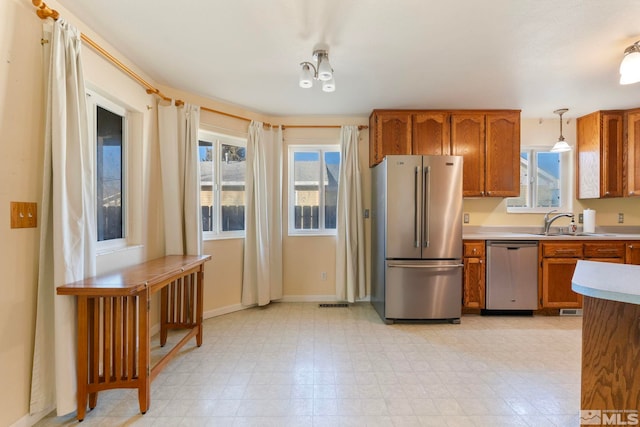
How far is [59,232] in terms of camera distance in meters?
1.62

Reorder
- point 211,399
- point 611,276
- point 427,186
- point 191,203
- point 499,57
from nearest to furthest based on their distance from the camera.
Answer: point 611,276, point 211,399, point 499,57, point 191,203, point 427,186

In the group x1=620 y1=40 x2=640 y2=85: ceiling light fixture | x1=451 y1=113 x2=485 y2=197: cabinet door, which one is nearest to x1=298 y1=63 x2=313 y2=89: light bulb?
x1=451 y1=113 x2=485 y2=197: cabinet door

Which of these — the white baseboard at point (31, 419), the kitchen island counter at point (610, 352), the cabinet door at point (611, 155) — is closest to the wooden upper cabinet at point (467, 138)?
the cabinet door at point (611, 155)

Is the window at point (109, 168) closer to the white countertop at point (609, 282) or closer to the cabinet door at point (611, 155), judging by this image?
the white countertop at point (609, 282)

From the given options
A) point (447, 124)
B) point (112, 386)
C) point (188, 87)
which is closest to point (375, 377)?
point (112, 386)

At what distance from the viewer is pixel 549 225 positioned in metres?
3.70

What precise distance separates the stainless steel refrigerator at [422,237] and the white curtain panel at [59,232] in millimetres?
2568

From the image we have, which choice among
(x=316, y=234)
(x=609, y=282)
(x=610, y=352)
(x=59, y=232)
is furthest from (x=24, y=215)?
(x=610, y=352)

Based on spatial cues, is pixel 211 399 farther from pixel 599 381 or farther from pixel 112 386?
pixel 599 381

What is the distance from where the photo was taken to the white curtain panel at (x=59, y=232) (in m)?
1.62

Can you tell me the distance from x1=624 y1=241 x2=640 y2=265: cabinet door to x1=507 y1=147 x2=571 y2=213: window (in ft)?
2.53

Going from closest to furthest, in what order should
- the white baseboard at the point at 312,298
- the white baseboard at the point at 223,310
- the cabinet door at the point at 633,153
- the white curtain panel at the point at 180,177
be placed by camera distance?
1. the white curtain panel at the point at 180,177
2. the white baseboard at the point at 223,310
3. the cabinet door at the point at 633,153
4. the white baseboard at the point at 312,298

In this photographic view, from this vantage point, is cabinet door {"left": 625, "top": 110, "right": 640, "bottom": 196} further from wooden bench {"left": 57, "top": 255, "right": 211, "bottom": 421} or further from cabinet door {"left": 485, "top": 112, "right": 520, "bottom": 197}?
wooden bench {"left": 57, "top": 255, "right": 211, "bottom": 421}

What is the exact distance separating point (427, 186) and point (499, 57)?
49.6 inches
